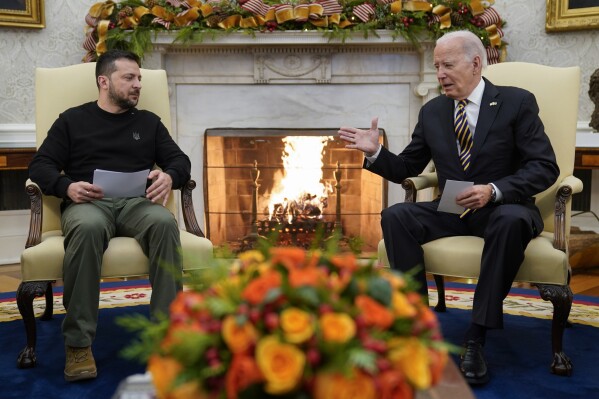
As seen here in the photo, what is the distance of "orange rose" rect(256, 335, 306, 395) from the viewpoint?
0.84 m

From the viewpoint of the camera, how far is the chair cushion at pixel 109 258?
2.30m

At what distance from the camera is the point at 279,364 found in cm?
85

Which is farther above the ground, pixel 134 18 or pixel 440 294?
pixel 134 18

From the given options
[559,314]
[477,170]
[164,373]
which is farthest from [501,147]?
[164,373]

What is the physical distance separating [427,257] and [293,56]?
7.65ft

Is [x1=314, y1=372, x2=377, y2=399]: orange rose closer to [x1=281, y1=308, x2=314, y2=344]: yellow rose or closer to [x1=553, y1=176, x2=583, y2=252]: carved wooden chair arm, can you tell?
[x1=281, y1=308, x2=314, y2=344]: yellow rose

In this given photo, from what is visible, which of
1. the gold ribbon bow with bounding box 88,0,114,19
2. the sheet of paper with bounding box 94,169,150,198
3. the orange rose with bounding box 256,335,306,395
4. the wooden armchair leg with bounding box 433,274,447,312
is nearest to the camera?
the orange rose with bounding box 256,335,306,395

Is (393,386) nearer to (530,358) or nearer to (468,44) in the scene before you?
(530,358)

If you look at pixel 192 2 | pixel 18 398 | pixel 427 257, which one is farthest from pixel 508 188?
pixel 192 2

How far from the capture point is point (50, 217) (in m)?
2.73

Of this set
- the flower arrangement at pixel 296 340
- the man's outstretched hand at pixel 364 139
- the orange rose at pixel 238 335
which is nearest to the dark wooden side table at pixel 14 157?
the man's outstretched hand at pixel 364 139

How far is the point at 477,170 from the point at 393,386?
1.81 meters

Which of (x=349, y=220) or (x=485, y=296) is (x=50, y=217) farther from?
(x=349, y=220)

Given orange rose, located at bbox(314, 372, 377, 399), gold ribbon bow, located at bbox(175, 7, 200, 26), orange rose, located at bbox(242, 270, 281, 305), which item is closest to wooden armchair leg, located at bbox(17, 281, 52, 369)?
orange rose, located at bbox(242, 270, 281, 305)
